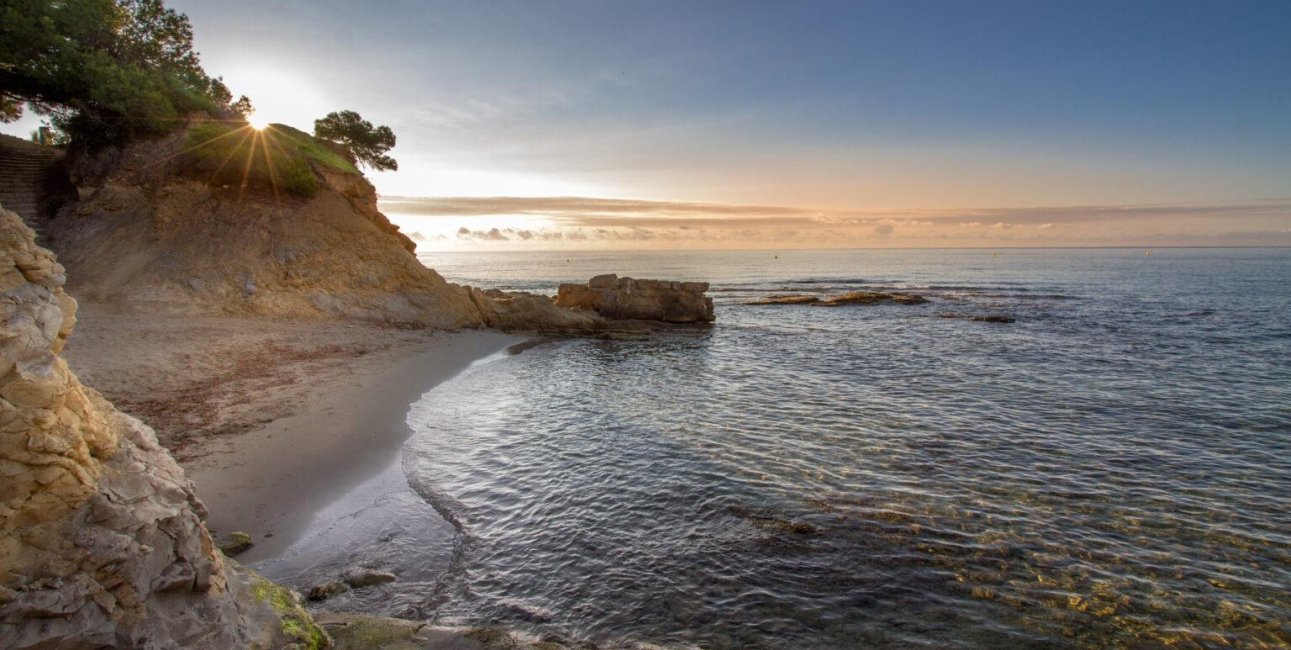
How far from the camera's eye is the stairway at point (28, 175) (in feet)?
91.6

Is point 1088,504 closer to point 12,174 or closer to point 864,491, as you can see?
point 864,491

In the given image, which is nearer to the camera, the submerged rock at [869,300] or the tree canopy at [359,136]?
the tree canopy at [359,136]

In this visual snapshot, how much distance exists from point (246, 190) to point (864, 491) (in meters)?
34.4

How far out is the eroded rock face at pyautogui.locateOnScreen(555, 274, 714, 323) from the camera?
4419 cm

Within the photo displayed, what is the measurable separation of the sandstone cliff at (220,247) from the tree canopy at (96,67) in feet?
5.72

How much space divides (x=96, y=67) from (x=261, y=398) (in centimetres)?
2295

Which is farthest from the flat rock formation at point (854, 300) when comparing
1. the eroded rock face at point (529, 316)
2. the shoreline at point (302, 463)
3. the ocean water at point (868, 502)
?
the shoreline at point (302, 463)

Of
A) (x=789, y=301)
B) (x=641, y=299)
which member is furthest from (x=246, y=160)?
→ (x=789, y=301)

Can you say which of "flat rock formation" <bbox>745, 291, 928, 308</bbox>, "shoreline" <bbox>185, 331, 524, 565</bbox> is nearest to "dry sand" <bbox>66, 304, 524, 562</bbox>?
"shoreline" <bbox>185, 331, 524, 565</bbox>

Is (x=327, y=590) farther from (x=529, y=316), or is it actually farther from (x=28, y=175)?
(x=28, y=175)

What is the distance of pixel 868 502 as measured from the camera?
493 inches

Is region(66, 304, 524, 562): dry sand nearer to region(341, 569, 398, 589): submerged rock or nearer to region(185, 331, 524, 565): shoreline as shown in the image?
region(185, 331, 524, 565): shoreline

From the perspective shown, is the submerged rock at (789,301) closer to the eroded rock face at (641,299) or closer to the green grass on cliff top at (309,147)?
the eroded rock face at (641,299)

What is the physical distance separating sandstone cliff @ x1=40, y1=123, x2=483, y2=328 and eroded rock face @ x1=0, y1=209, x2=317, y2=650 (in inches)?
951
